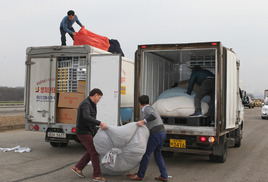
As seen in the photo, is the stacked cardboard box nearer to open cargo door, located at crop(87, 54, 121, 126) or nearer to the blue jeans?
open cargo door, located at crop(87, 54, 121, 126)

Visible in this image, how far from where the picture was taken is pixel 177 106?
24.5 ft

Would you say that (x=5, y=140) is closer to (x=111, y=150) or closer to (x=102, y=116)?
(x=102, y=116)

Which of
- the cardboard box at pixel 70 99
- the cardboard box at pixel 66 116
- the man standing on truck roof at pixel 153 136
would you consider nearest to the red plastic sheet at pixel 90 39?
the cardboard box at pixel 70 99

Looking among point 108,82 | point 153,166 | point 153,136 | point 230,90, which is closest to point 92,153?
point 153,136

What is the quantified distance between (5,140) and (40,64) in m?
3.44

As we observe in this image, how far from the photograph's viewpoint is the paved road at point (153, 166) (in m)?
5.90

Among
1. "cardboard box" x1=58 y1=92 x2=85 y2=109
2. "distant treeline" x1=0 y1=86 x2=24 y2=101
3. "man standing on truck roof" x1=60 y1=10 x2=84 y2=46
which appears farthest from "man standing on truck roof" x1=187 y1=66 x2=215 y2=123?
"distant treeline" x1=0 y1=86 x2=24 y2=101

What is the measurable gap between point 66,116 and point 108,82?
4.94 ft

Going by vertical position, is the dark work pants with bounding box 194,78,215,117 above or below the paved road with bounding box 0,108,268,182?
above

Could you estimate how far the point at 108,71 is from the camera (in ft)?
25.7

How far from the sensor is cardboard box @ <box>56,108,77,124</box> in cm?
814

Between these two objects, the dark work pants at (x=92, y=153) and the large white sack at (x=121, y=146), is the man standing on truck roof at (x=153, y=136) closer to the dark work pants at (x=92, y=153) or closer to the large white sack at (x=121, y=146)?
the large white sack at (x=121, y=146)

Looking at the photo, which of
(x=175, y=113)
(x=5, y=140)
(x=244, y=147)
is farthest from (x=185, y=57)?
(x=5, y=140)

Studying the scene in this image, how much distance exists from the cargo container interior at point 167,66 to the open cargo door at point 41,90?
101 inches
